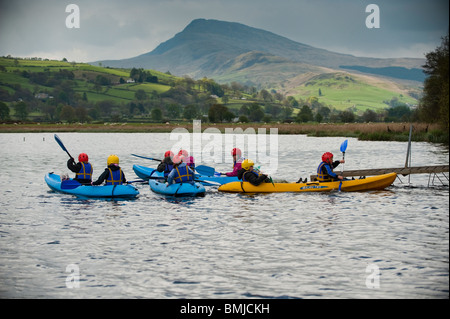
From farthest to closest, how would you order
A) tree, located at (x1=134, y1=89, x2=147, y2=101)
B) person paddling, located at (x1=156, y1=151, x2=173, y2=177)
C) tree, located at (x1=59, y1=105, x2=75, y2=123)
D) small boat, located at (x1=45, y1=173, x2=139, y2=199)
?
tree, located at (x1=134, y1=89, x2=147, y2=101)
tree, located at (x1=59, y1=105, x2=75, y2=123)
person paddling, located at (x1=156, y1=151, x2=173, y2=177)
small boat, located at (x1=45, y1=173, x2=139, y2=199)

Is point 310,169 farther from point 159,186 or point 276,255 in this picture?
point 276,255

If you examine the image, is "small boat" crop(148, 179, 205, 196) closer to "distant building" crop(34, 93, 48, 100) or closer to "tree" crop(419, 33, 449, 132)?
"tree" crop(419, 33, 449, 132)

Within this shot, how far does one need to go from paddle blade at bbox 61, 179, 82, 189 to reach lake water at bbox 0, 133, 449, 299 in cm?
44

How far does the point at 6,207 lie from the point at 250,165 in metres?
9.25

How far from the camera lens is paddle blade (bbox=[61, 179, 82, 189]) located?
19.9m

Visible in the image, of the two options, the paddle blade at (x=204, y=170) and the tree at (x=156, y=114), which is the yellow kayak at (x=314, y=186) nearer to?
the paddle blade at (x=204, y=170)

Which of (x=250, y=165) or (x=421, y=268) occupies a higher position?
(x=250, y=165)

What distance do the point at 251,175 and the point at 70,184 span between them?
7126mm

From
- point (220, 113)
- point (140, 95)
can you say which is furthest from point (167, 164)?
point (140, 95)

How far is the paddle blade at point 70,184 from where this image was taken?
19.9m

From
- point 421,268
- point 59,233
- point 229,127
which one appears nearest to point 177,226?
point 59,233

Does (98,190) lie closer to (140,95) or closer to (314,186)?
(314,186)

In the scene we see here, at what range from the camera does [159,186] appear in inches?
791

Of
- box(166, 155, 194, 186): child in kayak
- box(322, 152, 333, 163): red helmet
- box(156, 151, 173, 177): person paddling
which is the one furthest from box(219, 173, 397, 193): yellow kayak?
box(156, 151, 173, 177): person paddling
